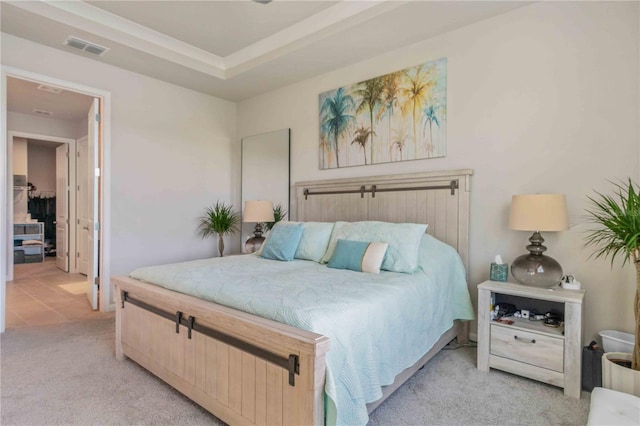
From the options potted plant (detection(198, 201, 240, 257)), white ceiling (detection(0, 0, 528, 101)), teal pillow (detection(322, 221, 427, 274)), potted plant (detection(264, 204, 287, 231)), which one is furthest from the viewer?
potted plant (detection(198, 201, 240, 257))

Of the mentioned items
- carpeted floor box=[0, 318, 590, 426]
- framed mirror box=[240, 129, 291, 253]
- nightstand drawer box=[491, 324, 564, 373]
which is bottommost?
carpeted floor box=[0, 318, 590, 426]

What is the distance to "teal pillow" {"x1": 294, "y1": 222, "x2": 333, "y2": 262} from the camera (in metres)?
3.12

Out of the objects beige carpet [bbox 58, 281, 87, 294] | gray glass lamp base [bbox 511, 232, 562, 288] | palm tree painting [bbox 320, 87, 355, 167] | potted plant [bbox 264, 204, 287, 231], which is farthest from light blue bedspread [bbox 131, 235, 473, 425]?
beige carpet [bbox 58, 281, 87, 294]

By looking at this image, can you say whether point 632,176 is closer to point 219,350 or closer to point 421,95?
point 421,95

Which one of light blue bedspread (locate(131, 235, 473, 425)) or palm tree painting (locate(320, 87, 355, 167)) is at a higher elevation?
palm tree painting (locate(320, 87, 355, 167))

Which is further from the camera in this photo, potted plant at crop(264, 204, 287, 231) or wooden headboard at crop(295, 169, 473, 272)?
potted plant at crop(264, 204, 287, 231)

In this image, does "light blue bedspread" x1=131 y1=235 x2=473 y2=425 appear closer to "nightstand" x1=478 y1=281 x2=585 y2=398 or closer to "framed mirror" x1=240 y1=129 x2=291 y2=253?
"nightstand" x1=478 y1=281 x2=585 y2=398

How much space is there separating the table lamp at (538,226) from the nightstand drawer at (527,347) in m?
0.36

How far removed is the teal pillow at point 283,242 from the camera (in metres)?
3.15

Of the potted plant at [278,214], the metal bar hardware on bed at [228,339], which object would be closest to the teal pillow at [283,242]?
the potted plant at [278,214]

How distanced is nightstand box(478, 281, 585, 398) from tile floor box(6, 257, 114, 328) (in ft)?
12.2

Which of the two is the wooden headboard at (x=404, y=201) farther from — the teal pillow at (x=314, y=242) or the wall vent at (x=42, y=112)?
the wall vent at (x=42, y=112)

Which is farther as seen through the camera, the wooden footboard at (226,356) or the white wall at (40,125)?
the white wall at (40,125)

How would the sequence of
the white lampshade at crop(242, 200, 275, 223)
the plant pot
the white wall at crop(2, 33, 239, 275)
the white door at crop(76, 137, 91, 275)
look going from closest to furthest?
the plant pot
the white wall at crop(2, 33, 239, 275)
the white lampshade at crop(242, 200, 275, 223)
the white door at crop(76, 137, 91, 275)
